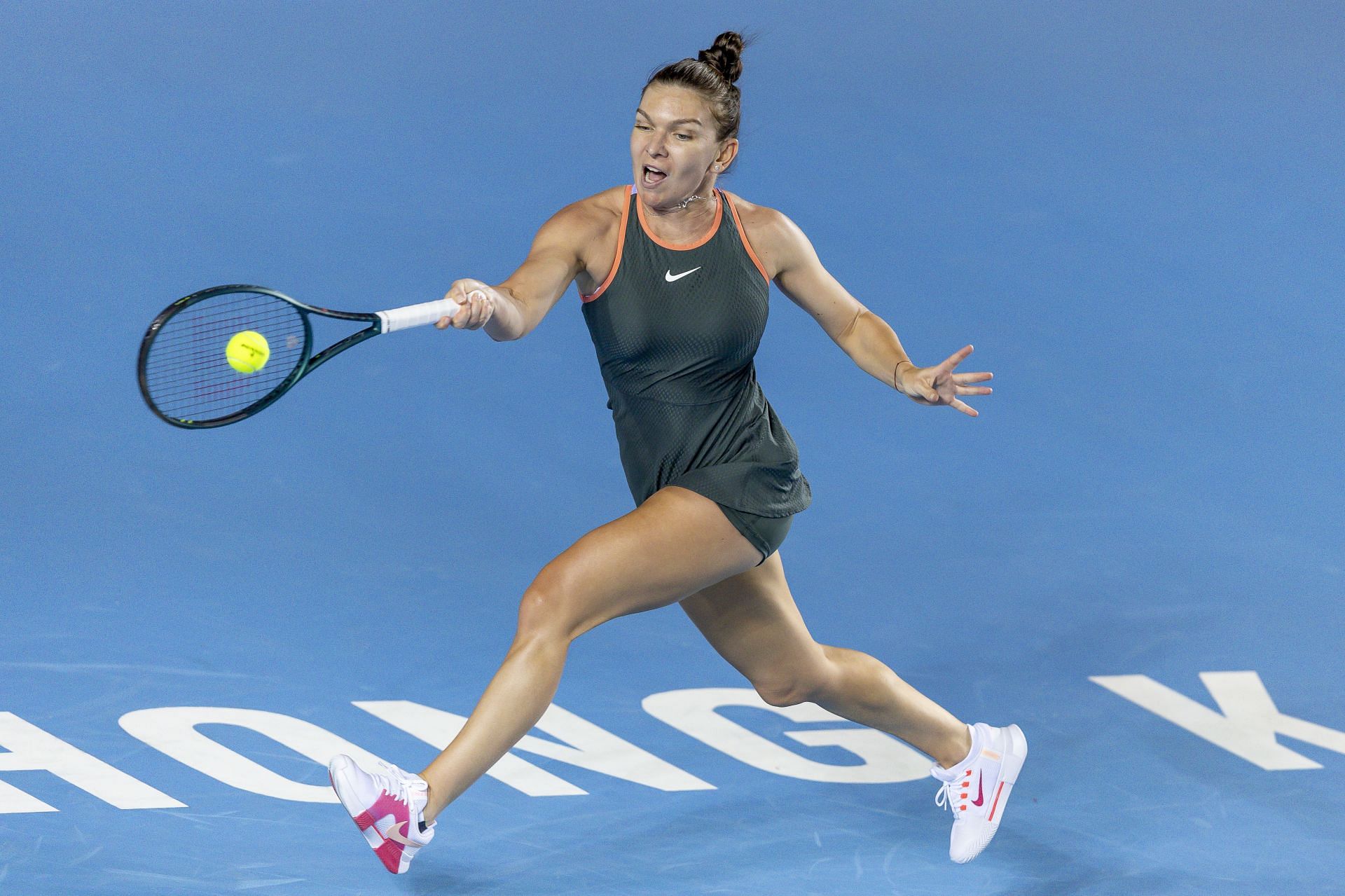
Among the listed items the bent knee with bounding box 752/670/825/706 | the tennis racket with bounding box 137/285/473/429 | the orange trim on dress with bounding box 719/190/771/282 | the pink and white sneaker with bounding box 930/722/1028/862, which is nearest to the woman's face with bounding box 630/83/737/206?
the orange trim on dress with bounding box 719/190/771/282

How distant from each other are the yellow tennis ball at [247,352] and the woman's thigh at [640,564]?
80 cm

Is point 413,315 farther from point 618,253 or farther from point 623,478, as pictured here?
point 623,478

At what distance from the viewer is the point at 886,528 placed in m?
6.60

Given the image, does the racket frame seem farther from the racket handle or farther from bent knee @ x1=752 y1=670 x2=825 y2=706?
bent knee @ x1=752 y1=670 x2=825 y2=706

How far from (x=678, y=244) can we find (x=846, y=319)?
57 centimetres

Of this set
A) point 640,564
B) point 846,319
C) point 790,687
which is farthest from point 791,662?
point 846,319

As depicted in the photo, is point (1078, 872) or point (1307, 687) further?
point (1307, 687)

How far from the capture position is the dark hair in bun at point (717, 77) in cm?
385

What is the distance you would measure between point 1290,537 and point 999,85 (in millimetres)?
3789

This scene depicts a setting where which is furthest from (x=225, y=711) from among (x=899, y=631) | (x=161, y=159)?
(x=161, y=159)

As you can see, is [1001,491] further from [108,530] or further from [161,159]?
[161,159]

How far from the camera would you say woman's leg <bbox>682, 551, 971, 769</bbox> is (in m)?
4.09

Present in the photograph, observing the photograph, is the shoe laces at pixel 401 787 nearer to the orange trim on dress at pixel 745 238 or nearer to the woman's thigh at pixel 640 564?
the woman's thigh at pixel 640 564

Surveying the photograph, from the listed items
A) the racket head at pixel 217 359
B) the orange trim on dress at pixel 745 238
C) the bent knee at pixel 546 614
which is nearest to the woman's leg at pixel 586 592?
the bent knee at pixel 546 614
